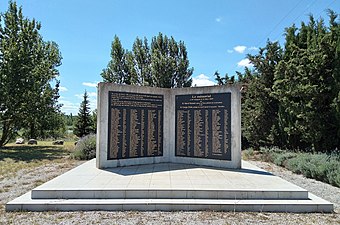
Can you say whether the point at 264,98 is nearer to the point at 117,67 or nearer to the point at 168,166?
the point at 168,166

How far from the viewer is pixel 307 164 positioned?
8.80 meters

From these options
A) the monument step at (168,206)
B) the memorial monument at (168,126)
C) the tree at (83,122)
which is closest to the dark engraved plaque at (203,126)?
the memorial monument at (168,126)

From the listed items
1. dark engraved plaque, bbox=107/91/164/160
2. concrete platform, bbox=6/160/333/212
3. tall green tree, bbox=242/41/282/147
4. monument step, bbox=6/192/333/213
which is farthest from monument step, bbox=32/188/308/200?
tall green tree, bbox=242/41/282/147

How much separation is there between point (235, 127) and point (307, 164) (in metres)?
3.03

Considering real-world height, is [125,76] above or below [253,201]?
above

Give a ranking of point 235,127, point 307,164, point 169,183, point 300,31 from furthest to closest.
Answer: point 300,31 < point 307,164 < point 235,127 < point 169,183

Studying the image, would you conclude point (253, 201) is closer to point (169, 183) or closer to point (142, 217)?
point (169, 183)

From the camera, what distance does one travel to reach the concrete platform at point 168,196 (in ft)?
16.6

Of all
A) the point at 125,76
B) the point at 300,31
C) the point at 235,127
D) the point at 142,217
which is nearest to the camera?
the point at 142,217

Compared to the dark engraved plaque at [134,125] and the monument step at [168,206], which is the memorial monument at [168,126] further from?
the monument step at [168,206]

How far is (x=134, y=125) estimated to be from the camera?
8484mm

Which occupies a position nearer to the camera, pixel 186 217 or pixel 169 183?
pixel 186 217

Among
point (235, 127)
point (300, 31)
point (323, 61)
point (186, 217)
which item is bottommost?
point (186, 217)

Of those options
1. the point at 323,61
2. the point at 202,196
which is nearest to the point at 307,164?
the point at 323,61
